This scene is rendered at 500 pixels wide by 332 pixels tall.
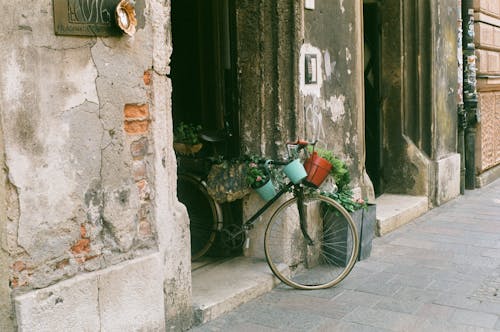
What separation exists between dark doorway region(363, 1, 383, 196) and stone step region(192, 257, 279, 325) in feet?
12.3

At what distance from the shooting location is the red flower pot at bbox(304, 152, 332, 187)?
541cm

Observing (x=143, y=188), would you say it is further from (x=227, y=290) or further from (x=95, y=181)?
(x=227, y=290)

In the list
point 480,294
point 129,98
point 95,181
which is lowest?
point 480,294

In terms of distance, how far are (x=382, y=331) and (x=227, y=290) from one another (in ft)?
3.91

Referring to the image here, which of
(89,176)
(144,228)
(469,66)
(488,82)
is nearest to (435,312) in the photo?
(144,228)

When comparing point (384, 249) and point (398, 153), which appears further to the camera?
point (398, 153)

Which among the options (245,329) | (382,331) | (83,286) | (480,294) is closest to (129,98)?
(83,286)

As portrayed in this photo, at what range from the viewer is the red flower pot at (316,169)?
541 centimetres

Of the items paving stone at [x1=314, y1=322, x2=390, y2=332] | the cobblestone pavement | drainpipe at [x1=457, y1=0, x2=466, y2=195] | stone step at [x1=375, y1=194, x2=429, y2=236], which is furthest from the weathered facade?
drainpipe at [x1=457, y1=0, x2=466, y2=195]

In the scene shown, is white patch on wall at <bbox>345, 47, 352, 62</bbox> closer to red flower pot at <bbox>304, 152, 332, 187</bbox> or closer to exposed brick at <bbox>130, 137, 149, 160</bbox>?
red flower pot at <bbox>304, 152, 332, 187</bbox>

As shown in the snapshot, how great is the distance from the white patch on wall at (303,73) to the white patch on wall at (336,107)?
Answer: 256mm

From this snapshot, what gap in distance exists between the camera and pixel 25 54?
11.1ft

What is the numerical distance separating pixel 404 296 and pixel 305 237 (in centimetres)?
97

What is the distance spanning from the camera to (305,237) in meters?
5.74
